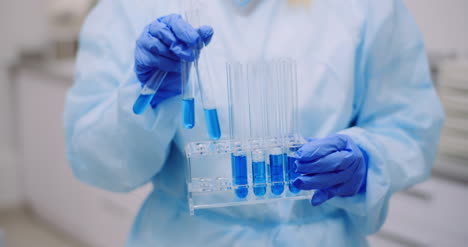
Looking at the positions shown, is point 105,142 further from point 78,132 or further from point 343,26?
point 343,26

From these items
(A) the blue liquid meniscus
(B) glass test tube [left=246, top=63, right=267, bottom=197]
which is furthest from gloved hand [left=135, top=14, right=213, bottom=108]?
(A) the blue liquid meniscus

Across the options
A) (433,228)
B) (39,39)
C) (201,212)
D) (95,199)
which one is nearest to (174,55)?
(201,212)

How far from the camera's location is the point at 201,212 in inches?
41.1

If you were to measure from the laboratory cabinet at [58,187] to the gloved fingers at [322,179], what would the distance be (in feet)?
3.12

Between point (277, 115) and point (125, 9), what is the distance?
1.13ft

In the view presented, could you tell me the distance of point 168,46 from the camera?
2.80 ft

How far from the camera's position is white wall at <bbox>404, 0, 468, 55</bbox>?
6.76 feet

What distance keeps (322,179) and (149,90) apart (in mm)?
313

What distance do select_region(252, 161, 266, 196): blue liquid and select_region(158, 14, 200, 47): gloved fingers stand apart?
221mm

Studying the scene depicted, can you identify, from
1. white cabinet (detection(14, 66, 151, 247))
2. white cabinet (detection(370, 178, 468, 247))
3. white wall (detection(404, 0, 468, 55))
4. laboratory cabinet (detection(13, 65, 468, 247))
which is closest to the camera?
white cabinet (detection(370, 178, 468, 247))

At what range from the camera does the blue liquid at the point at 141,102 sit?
0.89 m

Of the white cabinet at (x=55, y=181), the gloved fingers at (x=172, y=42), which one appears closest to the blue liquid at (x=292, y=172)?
the gloved fingers at (x=172, y=42)

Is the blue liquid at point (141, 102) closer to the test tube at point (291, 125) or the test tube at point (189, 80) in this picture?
the test tube at point (189, 80)

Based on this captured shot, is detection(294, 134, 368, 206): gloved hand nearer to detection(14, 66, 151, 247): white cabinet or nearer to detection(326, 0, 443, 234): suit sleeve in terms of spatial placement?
detection(326, 0, 443, 234): suit sleeve
